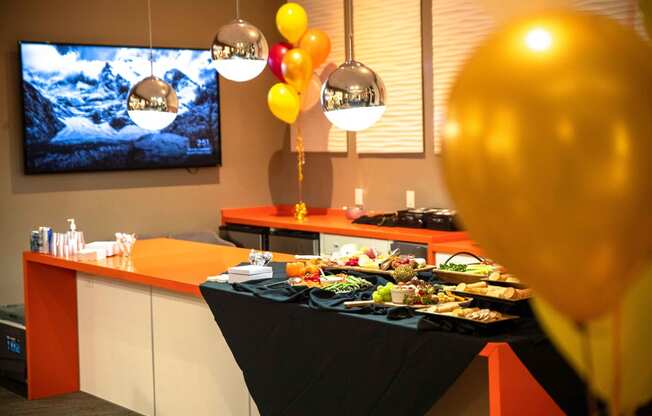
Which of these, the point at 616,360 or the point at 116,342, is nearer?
the point at 616,360

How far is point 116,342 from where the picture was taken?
541 cm

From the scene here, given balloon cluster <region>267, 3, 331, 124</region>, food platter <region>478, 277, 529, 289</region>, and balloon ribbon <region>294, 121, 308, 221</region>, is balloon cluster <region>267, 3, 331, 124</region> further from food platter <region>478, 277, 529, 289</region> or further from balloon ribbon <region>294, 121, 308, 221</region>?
food platter <region>478, 277, 529, 289</region>

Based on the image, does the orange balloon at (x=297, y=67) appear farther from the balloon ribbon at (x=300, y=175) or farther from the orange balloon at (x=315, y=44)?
the balloon ribbon at (x=300, y=175)

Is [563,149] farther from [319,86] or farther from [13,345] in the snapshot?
[319,86]

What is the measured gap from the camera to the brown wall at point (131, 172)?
21.7 ft

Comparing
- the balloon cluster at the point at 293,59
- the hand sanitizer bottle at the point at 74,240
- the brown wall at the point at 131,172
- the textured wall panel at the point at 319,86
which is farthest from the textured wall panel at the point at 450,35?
the hand sanitizer bottle at the point at 74,240

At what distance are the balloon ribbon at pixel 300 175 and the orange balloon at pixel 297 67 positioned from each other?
33.3 inches

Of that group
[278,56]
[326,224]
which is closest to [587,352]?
[326,224]

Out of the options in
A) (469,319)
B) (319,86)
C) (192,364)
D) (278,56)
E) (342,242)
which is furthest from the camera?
(319,86)

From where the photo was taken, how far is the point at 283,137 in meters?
8.26

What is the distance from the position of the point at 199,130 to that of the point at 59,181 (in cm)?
126

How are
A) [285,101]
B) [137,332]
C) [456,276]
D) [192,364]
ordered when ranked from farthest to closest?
[285,101] → [137,332] → [192,364] → [456,276]

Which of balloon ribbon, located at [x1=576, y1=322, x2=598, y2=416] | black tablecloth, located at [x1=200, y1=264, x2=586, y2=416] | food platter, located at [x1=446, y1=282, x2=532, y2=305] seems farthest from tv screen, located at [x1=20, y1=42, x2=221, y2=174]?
balloon ribbon, located at [x1=576, y1=322, x2=598, y2=416]

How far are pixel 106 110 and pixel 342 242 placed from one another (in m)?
2.06
